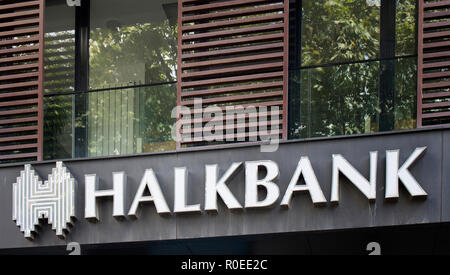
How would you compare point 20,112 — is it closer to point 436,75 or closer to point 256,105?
point 256,105

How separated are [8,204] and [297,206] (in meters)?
4.05

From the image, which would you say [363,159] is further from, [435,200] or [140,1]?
[140,1]

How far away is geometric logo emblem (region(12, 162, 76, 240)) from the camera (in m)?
12.9

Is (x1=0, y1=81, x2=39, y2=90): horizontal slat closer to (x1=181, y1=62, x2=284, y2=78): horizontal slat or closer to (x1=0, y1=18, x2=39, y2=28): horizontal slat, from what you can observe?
(x1=0, y1=18, x2=39, y2=28): horizontal slat

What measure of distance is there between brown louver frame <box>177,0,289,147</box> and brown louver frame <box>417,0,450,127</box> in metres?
1.74

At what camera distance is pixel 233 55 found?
43.5ft

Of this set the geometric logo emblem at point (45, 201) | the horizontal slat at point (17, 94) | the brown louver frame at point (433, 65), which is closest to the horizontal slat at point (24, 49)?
the horizontal slat at point (17, 94)

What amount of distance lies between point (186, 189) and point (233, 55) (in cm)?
204

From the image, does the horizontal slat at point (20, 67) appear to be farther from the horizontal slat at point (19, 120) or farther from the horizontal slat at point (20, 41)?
the horizontal slat at point (19, 120)

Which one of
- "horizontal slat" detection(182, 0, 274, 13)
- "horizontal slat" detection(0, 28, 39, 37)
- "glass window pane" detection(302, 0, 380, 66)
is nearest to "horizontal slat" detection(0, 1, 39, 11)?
"horizontal slat" detection(0, 28, 39, 37)

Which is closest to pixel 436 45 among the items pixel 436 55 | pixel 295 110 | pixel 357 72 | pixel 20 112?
pixel 436 55

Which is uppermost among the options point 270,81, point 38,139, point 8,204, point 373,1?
point 373,1


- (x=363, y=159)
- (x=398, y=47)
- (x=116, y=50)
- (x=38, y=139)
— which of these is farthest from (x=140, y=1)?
(x=363, y=159)

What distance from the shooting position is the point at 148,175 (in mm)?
12641
